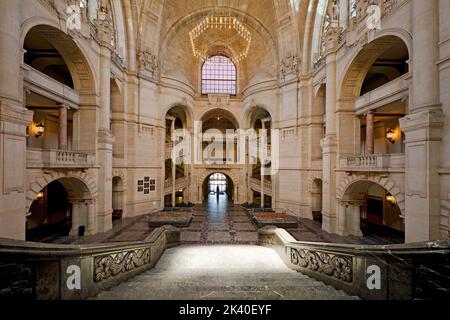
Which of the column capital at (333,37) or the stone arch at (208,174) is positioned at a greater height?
the column capital at (333,37)

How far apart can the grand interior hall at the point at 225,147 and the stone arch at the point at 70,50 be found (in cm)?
8

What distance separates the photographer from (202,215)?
18.0 m

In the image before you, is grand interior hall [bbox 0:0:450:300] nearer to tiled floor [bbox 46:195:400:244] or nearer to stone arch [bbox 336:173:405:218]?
stone arch [bbox 336:173:405:218]

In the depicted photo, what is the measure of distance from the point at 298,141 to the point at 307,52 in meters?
6.80

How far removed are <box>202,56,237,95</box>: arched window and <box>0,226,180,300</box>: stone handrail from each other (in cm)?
2256

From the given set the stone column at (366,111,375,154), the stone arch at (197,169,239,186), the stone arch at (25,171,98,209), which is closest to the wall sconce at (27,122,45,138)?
the stone arch at (25,171,98,209)

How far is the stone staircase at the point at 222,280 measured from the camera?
381 cm

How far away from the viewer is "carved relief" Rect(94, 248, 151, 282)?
4.24 meters

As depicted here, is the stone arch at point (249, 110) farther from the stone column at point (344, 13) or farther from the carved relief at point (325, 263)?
the carved relief at point (325, 263)

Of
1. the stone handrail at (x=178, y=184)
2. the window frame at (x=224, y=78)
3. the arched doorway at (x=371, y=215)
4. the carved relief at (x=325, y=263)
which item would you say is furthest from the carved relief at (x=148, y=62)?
the carved relief at (x=325, y=263)

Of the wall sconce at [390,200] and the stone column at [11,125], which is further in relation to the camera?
the wall sconce at [390,200]

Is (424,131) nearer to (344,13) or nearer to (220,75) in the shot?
(344,13)

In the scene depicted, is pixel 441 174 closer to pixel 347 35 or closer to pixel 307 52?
pixel 347 35

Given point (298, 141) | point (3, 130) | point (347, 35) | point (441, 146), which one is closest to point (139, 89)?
point (3, 130)
